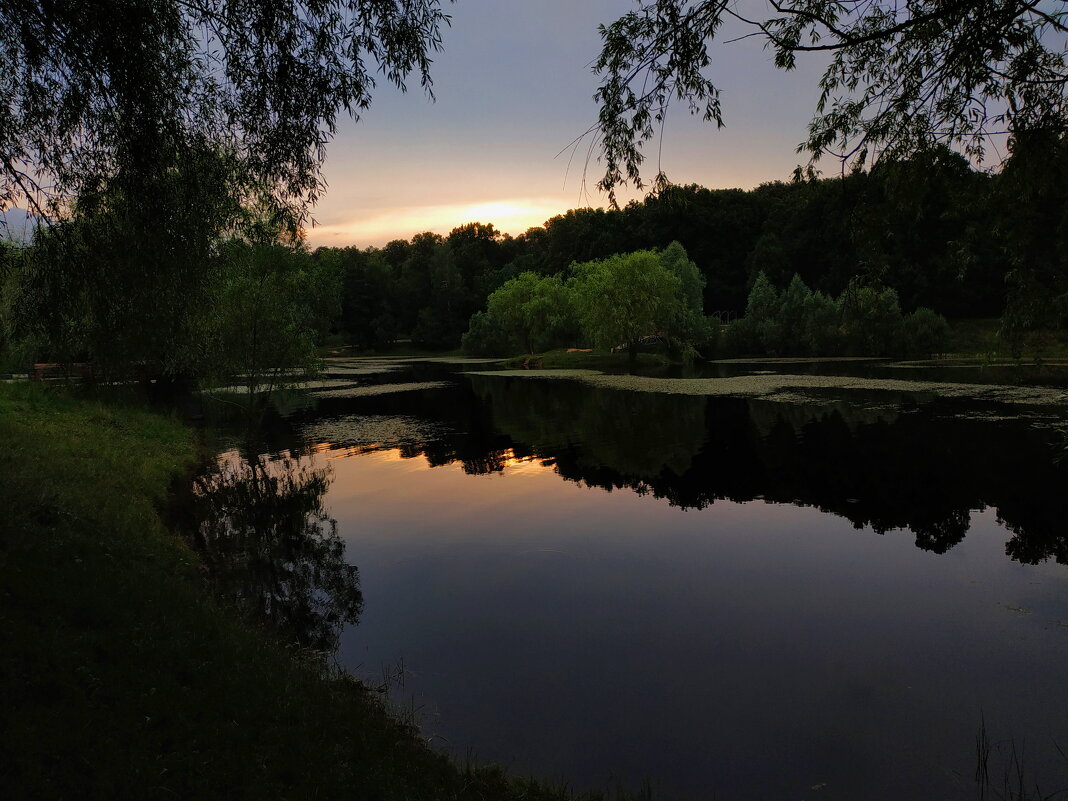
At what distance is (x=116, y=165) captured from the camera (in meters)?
12.4

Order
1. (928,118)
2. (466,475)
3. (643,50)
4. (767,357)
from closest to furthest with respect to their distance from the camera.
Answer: (643,50) < (928,118) < (466,475) < (767,357)

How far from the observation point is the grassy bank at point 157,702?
584 cm

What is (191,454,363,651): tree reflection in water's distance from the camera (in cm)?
1284

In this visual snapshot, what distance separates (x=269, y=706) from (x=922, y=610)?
11.4 metres

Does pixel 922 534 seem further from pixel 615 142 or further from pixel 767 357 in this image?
pixel 767 357

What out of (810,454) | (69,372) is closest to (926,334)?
(810,454)

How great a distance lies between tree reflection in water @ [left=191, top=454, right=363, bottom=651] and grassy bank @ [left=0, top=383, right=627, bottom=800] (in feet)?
5.12

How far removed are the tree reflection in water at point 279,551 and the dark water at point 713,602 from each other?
0.12m

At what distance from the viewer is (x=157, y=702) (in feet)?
22.6

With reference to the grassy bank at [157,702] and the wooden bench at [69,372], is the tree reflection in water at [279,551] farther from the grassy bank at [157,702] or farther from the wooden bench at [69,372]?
the wooden bench at [69,372]

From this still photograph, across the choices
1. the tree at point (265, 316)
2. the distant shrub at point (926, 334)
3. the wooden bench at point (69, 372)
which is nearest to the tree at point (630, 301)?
the distant shrub at point (926, 334)

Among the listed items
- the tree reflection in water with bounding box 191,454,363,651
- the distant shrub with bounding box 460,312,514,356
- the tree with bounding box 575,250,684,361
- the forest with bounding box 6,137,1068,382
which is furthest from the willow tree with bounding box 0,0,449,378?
the distant shrub with bounding box 460,312,514,356

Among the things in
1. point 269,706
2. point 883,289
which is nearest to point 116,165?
point 269,706

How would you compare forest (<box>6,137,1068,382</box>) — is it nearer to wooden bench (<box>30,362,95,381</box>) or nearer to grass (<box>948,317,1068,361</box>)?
wooden bench (<box>30,362,95,381</box>)
